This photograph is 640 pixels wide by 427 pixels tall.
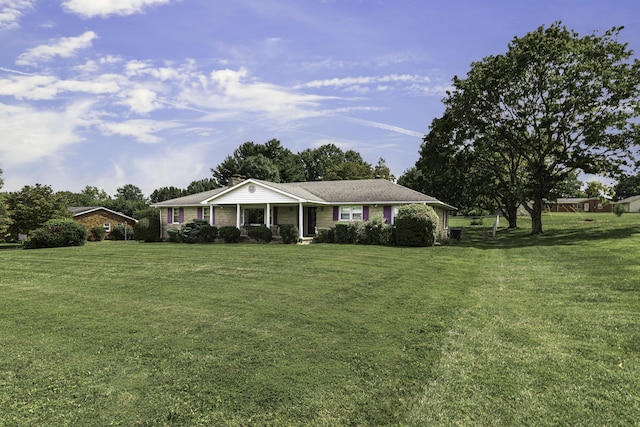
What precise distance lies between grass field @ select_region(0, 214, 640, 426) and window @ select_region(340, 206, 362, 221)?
15.3 meters

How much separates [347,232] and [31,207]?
22.0 metres

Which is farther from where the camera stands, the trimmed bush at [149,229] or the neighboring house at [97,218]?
the neighboring house at [97,218]

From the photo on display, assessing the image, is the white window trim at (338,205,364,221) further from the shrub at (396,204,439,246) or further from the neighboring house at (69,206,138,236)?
the neighboring house at (69,206,138,236)

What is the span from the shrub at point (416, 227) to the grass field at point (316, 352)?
1104 cm

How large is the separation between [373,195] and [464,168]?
9677 millimetres

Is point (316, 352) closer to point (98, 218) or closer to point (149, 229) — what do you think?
point (149, 229)

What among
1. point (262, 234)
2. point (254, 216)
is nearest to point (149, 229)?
point (254, 216)

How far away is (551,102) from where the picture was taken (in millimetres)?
26750

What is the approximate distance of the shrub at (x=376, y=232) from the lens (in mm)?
22594

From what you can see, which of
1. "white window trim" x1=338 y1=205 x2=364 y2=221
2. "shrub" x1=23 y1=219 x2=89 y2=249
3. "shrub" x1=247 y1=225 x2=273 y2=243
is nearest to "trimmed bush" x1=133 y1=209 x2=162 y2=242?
"shrub" x1=23 y1=219 x2=89 y2=249

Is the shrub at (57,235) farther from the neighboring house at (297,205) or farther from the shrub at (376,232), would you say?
the shrub at (376,232)

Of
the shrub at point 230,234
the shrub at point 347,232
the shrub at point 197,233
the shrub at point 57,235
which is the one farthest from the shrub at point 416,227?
the shrub at point 57,235

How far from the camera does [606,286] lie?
32.4 feet

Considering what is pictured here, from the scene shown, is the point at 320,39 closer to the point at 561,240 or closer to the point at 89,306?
the point at 89,306
